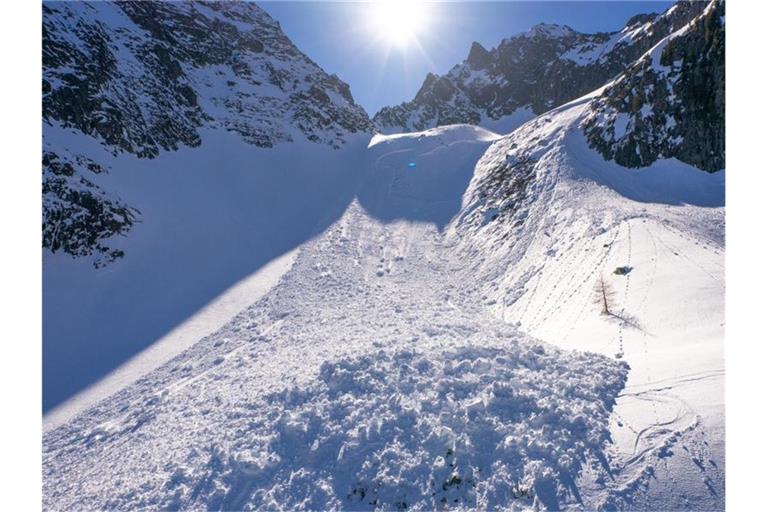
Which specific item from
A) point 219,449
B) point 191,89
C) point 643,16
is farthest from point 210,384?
point 643,16

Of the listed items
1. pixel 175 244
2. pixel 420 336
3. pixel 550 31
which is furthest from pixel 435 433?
pixel 550 31

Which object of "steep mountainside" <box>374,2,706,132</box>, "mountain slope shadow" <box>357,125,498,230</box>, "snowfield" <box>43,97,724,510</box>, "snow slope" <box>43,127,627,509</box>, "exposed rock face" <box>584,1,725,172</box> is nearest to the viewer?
"snowfield" <box>43,97,724,510</box>

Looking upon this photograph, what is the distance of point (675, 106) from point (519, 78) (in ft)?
323

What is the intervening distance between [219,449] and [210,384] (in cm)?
→ 377

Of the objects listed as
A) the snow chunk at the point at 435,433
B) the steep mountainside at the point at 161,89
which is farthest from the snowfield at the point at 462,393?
the steep mountainside at the point at 161,89

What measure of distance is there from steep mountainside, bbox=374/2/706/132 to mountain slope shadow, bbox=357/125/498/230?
59.4 metres

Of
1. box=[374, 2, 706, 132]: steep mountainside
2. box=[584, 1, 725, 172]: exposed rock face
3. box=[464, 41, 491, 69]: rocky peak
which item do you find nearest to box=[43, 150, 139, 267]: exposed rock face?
box=[584, 1, 725, 172]: exposed rock face

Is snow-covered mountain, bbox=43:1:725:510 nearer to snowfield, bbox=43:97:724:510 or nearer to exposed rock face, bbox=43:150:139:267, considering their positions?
snowfield, bbox=43:97:724:510

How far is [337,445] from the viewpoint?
7281mm

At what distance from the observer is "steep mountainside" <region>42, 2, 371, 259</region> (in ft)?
73.8

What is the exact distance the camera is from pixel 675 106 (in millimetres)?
22375

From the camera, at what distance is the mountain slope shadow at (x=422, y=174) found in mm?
30516

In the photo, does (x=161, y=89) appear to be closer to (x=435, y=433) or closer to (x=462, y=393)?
(x=462, y=393)

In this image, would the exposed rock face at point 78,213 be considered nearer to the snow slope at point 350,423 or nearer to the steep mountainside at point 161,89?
the steep mountainside at point 161,89
